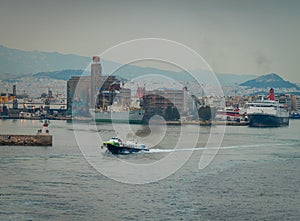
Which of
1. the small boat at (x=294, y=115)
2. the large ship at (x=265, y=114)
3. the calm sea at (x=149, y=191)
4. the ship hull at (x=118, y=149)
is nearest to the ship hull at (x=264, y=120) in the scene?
the large ship at (x=265, y=114)

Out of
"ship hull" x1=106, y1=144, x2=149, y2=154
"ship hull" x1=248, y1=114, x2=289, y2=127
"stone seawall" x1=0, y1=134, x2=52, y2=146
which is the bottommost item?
"ship hull" x1=106, y1=144, x2=149, y2=154

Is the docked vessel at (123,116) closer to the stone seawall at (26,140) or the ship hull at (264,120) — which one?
the ship hull at (264,120)

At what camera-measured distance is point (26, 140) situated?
59.7 ft

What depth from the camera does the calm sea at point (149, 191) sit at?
8406mm

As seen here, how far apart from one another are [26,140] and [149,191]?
29.1 ft

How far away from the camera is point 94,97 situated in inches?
2005

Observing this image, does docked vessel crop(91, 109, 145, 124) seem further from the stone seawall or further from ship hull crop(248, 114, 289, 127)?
the stone seawall

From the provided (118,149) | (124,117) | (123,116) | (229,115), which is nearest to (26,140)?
(118,149)

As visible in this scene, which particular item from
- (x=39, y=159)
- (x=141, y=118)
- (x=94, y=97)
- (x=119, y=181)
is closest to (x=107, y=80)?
(x=94, y=97)

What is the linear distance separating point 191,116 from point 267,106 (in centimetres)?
779

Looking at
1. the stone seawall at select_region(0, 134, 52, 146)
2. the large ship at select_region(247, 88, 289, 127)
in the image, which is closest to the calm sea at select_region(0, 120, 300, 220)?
the stone seawall at select_region(0, 134, 52, 146)

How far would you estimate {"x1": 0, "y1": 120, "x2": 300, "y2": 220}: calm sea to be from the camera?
8.41 metres

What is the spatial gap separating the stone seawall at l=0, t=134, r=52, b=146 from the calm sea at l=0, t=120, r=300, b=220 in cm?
304

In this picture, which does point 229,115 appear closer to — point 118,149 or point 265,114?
point 265,114
